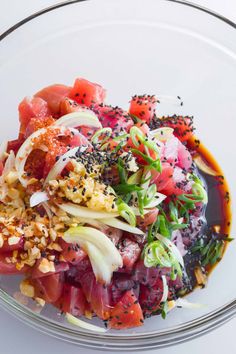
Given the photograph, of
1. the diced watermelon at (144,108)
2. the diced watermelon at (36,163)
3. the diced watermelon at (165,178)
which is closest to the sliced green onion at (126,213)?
the diced watermelon at (165,178)

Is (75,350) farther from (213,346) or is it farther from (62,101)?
(62,101)

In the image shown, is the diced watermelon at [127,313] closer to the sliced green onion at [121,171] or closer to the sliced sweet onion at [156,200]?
the sliced sweet onion at [156,200]

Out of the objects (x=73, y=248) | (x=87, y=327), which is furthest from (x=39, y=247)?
(x=87, y=327)

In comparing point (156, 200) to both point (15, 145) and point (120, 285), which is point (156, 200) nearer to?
point (120, 285)

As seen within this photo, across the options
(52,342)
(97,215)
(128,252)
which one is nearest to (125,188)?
(97,215)

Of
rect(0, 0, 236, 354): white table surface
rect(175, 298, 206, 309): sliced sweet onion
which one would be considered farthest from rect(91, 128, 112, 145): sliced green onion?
rect(0, 0, 236, 354): white table surface

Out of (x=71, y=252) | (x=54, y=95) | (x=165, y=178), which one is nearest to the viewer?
(x=71, y=252)
